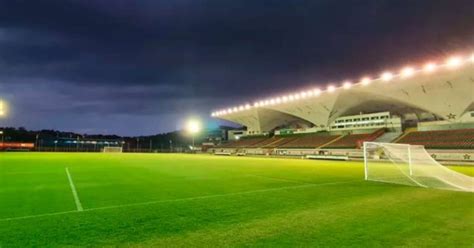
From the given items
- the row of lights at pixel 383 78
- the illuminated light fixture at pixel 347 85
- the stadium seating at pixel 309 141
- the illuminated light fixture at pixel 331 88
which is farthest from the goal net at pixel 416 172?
the stadium seating at pixel 309 141

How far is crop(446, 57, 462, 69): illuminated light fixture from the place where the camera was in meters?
33.3

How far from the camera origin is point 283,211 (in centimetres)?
756

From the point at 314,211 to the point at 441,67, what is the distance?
38.2 metres

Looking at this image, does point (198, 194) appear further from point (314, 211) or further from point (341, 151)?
point (341, 151)

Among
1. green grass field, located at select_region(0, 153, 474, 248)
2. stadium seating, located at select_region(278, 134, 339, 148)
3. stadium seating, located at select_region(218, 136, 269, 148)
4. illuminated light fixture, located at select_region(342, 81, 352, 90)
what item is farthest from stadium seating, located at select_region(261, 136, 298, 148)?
green grass field, located at select_region(0, 153, 474, 248)

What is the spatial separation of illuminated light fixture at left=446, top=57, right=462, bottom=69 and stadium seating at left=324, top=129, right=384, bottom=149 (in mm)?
17812

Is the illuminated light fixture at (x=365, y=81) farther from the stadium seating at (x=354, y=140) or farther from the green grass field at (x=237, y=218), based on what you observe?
the green grass field at (x=237, y=218)

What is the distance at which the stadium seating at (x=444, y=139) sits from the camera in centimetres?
3688

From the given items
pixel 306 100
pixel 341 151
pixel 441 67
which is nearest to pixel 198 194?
pixel 441 67

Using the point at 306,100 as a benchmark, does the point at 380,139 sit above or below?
below

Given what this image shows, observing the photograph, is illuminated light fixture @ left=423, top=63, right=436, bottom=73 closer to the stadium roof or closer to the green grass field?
the stadium roof

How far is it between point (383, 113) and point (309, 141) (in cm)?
1557

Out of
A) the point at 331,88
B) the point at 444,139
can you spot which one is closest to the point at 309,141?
the point at 331,88

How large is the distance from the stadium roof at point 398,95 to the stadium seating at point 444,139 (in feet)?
9.04
